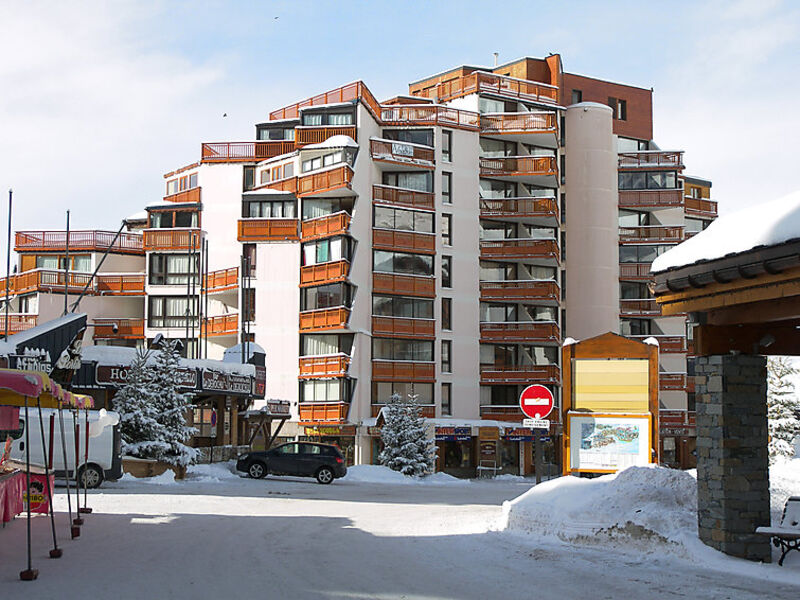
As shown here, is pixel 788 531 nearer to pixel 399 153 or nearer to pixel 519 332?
pixel 399 153

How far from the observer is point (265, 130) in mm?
65188

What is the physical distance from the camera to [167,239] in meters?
60.7

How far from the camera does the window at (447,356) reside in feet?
191

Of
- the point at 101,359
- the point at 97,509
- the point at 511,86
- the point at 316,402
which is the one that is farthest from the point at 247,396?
the point at 511,86

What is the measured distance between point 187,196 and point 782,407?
122 ft

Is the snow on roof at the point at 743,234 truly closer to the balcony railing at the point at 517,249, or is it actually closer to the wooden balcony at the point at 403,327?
the wooden balcony at the point at 403,327

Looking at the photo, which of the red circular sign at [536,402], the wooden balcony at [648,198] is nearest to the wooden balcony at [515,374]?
the wooden balcony at [648,198]

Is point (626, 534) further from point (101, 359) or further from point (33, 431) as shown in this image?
point (101, 359)

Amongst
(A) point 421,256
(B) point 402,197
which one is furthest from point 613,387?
(B) point 402,197

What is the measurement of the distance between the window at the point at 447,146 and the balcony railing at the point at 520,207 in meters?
3.76

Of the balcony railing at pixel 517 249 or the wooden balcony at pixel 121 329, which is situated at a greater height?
the balcony railing at pixel 517 249

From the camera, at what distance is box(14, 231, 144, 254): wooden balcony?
6450cm

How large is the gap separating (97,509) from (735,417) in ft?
44.5

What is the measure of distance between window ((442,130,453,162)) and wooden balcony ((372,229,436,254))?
198 inches
